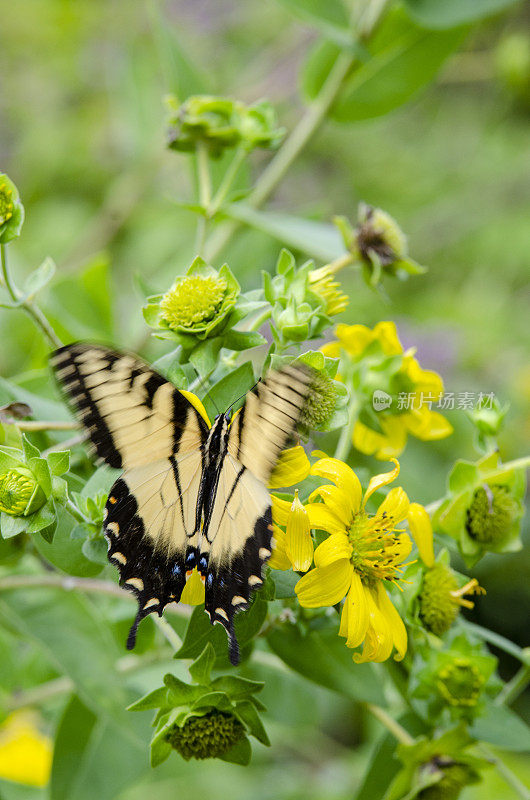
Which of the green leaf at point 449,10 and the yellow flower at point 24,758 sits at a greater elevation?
the green leaf at point 449,10

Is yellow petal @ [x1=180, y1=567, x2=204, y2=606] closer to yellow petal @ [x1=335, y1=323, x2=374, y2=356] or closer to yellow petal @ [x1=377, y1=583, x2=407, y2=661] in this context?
yellow petal @ [x1=377, y1=583, x2=407, y2=661]

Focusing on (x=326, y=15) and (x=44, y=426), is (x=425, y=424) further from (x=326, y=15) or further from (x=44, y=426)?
(x=326, y=15)

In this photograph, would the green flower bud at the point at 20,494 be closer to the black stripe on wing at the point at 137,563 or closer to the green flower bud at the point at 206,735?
the black stripe on wing at the point at 137,563

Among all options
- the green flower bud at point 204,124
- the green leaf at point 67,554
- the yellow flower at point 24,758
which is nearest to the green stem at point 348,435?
the green leaf at point 67,554

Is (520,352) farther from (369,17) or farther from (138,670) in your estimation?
(138,670)

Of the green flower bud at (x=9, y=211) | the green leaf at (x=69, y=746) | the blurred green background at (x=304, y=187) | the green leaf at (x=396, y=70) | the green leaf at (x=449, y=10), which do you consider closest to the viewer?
the green flower bud at (x=9, y=211)

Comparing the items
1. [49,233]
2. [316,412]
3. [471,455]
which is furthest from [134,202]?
[316,412]

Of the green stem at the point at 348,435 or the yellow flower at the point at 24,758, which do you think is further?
the yellow flower at the point at 24,758
